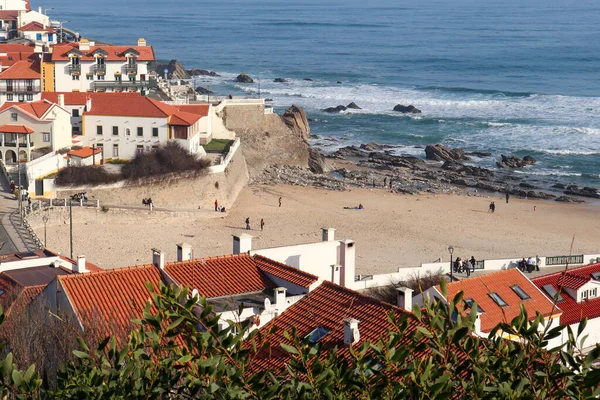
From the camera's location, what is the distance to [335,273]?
2197cm

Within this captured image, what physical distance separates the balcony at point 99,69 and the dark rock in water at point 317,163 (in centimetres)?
1166

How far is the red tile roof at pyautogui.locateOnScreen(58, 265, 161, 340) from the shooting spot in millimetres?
16438

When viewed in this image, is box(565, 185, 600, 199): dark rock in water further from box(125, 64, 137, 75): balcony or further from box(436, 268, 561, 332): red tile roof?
box(436, 268, 561, 332): red tile roof

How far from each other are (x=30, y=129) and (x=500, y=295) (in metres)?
26.0

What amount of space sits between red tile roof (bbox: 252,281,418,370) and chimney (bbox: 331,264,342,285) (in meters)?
3.68

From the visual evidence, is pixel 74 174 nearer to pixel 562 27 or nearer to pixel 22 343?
pixel 22 343

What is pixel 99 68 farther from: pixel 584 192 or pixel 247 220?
pixel 584 192

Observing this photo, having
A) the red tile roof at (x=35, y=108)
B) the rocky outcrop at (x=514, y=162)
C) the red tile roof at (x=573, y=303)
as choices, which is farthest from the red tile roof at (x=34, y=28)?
the red tile roof at (x=573, y=303)

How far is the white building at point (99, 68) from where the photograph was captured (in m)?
Result: 53.9

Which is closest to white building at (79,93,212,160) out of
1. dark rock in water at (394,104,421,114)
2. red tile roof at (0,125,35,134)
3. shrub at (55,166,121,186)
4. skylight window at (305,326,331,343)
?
red tile roof at (0,125,35,134)

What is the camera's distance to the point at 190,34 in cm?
14200

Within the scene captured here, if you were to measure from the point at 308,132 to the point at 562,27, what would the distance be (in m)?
99.1

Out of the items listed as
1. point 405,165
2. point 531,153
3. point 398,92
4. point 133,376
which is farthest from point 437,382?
point 398,92

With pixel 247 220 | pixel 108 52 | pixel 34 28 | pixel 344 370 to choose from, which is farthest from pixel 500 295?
pixel 34 28
